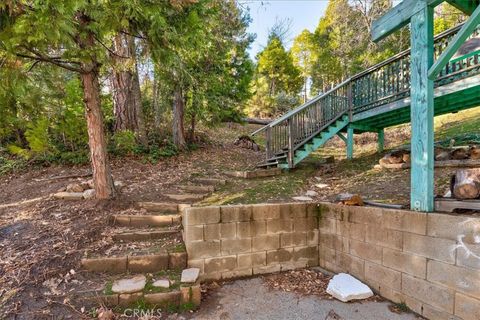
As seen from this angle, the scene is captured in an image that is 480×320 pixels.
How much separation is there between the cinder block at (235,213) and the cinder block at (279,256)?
615mm

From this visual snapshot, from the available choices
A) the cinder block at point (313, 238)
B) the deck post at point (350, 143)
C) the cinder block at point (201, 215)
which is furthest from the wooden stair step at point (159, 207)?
the deck post at point (350, 143)

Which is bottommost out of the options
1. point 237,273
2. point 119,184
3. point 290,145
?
point 237,273

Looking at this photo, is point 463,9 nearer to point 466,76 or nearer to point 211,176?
point 466,76

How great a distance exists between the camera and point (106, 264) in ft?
10.2

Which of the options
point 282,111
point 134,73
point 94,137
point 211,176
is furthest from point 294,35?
point 94,137

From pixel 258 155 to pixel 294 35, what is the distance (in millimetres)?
17327

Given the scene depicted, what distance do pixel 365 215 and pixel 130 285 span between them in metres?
2.76

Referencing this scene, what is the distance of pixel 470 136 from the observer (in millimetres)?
5891

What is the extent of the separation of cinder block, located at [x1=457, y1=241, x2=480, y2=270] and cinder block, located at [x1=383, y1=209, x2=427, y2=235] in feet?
1.03

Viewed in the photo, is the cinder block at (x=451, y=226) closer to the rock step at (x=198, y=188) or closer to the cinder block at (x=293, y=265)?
the cinder block at (x=293, y=265)

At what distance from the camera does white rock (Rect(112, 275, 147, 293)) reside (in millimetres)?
2777

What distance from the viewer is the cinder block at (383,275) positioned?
2834mm

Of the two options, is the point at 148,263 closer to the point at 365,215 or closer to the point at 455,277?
the point at 365,215

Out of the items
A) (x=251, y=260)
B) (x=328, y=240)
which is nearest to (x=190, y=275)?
(x=251, y=260)
